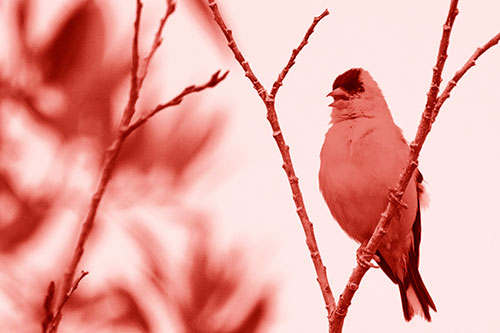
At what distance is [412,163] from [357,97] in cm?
199

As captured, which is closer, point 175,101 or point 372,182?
point 175,101

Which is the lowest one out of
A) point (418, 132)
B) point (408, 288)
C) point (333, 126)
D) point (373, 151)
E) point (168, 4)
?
point (168, 4)

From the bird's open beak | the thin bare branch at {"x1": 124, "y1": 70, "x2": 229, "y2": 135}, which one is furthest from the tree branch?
the bird's open beak

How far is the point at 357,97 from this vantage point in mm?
4379

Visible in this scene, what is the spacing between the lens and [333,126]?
4219 millimetres

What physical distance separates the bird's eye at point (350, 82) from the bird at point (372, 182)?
0.5 inches

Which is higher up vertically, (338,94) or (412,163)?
(338,94)

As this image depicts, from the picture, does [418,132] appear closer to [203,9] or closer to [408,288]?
[203,9]

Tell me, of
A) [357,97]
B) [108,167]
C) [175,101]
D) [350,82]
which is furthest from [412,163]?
[350,82]

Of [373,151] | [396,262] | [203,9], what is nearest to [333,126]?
[373,151]

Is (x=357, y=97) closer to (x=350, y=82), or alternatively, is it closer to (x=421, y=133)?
(x=350, y=82)

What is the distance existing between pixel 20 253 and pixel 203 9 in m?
0.90

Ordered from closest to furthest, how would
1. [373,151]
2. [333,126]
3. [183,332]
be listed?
[183,332] → [373,151] → [333,126]

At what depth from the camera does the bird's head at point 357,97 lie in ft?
14.0
